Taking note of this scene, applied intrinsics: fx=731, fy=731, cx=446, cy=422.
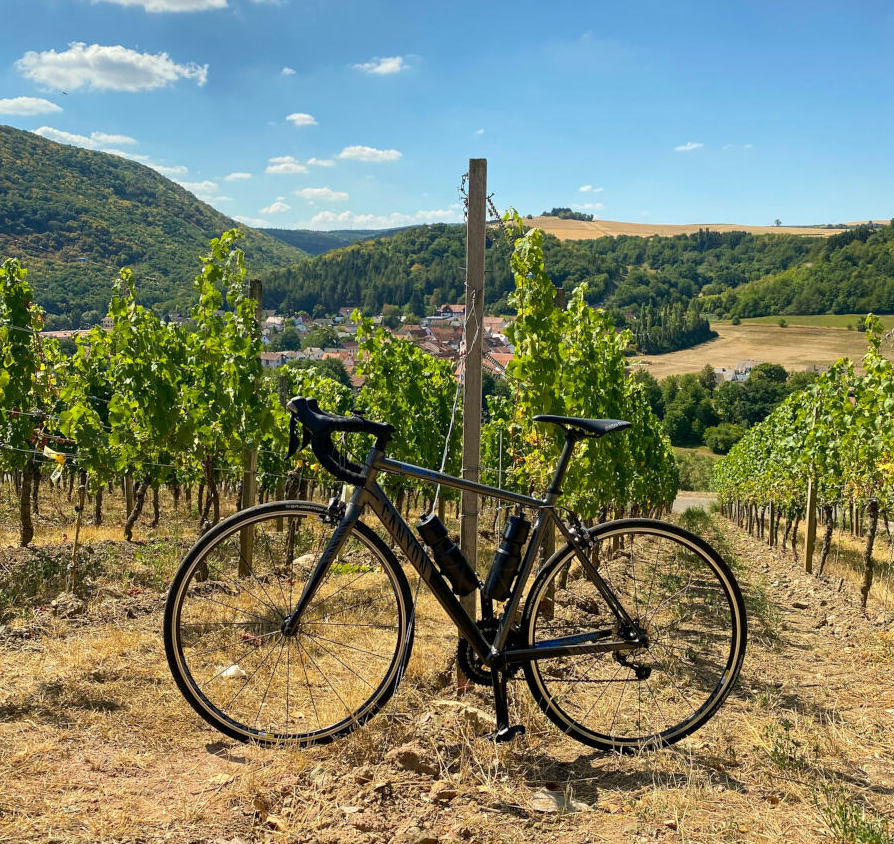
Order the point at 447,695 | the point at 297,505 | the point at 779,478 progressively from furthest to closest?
the point at 779,478 → the point at 447,695 → the point at 297,505

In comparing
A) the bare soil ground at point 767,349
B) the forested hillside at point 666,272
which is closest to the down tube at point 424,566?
the forested hillside at point 666,272

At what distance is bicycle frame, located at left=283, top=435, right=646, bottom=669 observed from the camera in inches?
115

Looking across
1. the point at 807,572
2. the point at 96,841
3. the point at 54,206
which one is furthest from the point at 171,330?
the point at 54,206

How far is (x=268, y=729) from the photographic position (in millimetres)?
3051

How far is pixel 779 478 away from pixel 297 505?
18168mm

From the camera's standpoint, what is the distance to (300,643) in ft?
9.99

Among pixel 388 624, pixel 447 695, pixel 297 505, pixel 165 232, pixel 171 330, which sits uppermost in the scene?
pixel 165 232

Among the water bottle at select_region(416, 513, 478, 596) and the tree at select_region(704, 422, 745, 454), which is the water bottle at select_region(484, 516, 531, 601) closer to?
the water bottle at select_region(416, 513, 478, 596)

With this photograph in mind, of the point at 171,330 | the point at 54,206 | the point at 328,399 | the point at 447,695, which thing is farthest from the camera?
the point at 54,206

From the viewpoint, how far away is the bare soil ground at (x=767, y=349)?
8438 centimetres

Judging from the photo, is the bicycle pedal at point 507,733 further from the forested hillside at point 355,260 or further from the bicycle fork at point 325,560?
the forested hillside at point 355,260

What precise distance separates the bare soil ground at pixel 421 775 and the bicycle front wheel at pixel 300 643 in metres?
0.15

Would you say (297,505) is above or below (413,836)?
above

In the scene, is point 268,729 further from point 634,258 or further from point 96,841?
point 634,258
